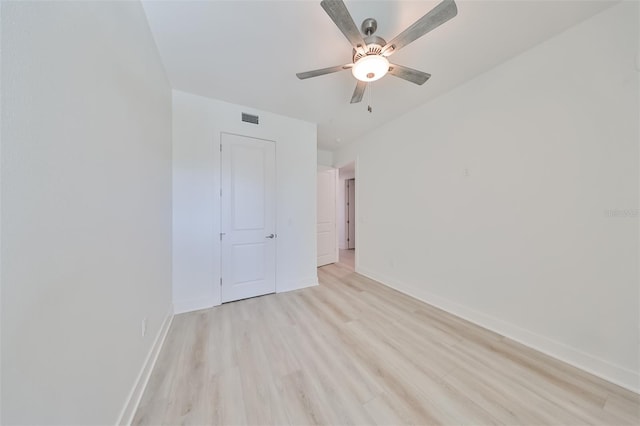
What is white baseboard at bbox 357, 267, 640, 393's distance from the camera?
143cm

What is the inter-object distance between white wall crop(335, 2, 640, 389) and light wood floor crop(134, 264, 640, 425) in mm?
321

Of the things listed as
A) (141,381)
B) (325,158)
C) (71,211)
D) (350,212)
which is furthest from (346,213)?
(71,211)

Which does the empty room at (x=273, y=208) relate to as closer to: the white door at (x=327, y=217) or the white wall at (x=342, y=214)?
the white door at (x=327, y=217)

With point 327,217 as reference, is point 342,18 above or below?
above

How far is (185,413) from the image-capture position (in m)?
1.25

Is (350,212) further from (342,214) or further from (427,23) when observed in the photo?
(427,23)

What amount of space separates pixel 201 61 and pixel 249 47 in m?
0.56

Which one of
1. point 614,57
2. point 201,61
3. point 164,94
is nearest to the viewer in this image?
point 614,57

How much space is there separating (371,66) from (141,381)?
278cm

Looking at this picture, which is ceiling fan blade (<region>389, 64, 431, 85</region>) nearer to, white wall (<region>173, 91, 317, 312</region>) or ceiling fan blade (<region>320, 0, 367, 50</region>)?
ceiling fan blade (<region>320, 0, 367, 50</region>)

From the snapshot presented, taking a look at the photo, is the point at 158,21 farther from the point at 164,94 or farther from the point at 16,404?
the point at 16,404

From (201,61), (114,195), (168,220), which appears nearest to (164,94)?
(201,61)

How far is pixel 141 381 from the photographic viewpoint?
1392mm

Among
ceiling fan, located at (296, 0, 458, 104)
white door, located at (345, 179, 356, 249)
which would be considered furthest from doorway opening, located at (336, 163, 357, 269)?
ceiling fan, located at (296, 0, 458, 104)
